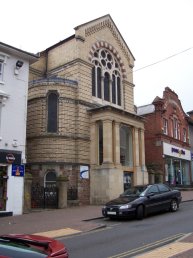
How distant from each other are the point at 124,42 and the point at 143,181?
13.1 m

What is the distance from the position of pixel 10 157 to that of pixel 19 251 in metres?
16.6

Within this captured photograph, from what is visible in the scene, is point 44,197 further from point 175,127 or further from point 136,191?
point 175,127

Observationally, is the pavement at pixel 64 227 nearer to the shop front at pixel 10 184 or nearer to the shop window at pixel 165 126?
the shop front at pixel 10 184

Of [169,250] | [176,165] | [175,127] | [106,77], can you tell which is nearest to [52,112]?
[106,77]

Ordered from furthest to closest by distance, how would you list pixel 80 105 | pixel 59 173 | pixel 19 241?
pixel 80 105
pixel 59 173
pixel 19 241

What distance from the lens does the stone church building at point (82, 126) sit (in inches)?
1008

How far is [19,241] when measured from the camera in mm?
4930

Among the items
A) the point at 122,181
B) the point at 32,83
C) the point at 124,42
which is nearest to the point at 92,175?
the point at 122,181

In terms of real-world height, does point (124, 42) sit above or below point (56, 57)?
above

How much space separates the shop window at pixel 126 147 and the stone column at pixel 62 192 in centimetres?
784

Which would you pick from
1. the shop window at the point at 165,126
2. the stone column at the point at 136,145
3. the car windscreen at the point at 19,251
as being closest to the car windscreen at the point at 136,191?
the stone column at the point at 136,145

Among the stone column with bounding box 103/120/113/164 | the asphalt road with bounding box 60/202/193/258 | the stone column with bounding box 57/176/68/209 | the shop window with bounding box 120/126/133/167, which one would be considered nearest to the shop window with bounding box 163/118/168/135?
the shop window with bounding box 120/126/133/167

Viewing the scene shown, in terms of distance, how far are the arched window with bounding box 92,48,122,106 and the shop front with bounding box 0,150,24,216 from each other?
1109 cm

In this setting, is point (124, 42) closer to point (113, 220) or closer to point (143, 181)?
point (143, 181)
